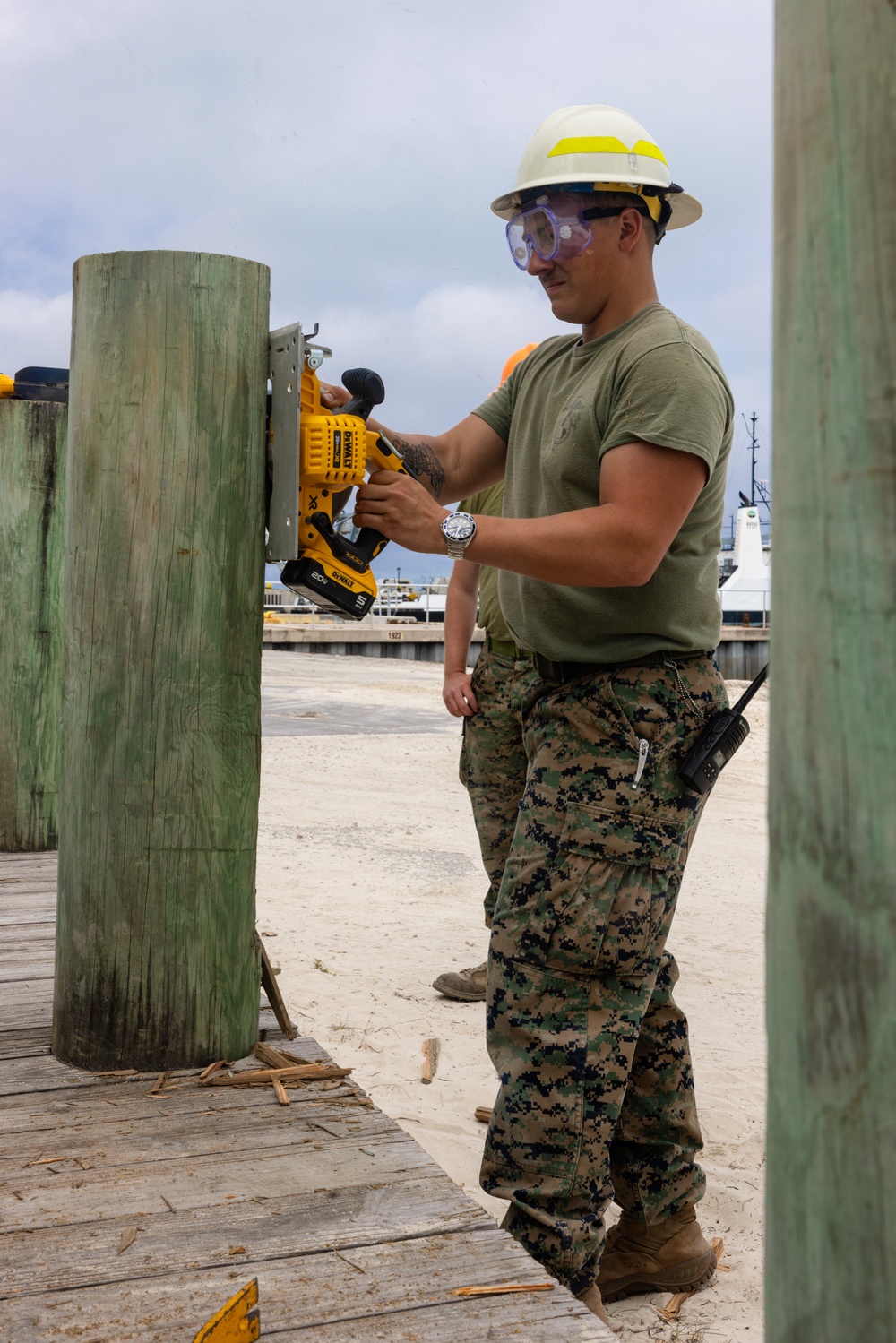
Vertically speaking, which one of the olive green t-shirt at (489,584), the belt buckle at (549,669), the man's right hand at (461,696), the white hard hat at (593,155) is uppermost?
the white hard hat at (593,155)

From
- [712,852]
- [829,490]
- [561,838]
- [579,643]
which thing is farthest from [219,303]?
[712,852]

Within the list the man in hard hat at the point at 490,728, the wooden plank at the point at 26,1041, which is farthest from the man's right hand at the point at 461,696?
the wooden plank at the point at 26,1041

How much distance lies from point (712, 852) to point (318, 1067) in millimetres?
5488

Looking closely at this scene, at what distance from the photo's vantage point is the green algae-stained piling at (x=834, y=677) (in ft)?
2.51

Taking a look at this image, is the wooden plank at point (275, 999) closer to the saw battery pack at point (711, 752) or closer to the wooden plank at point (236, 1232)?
the wooden plank at point (236, 1232)

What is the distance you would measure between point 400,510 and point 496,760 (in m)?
1.57

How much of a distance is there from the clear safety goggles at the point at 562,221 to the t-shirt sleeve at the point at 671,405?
317 millimetres

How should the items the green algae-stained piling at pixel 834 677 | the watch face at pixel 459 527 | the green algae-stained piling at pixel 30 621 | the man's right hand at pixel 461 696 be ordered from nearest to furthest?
the green algae-stained piling at pixel 834 677 → the watch face at pixel 459 527 → the man's right hand at pixel 461 696 → the green algae-stained piling at pixel 30 621

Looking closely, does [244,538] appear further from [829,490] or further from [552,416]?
[829,490]

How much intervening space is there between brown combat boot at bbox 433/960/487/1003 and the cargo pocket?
2.09m

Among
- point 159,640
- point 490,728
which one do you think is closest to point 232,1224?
point 159,640

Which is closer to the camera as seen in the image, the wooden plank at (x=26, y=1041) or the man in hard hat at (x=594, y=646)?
the man in hard hat at (x=594, y=646)

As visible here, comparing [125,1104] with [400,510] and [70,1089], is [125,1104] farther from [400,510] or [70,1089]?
[400,510]

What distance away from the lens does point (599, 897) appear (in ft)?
7.61
